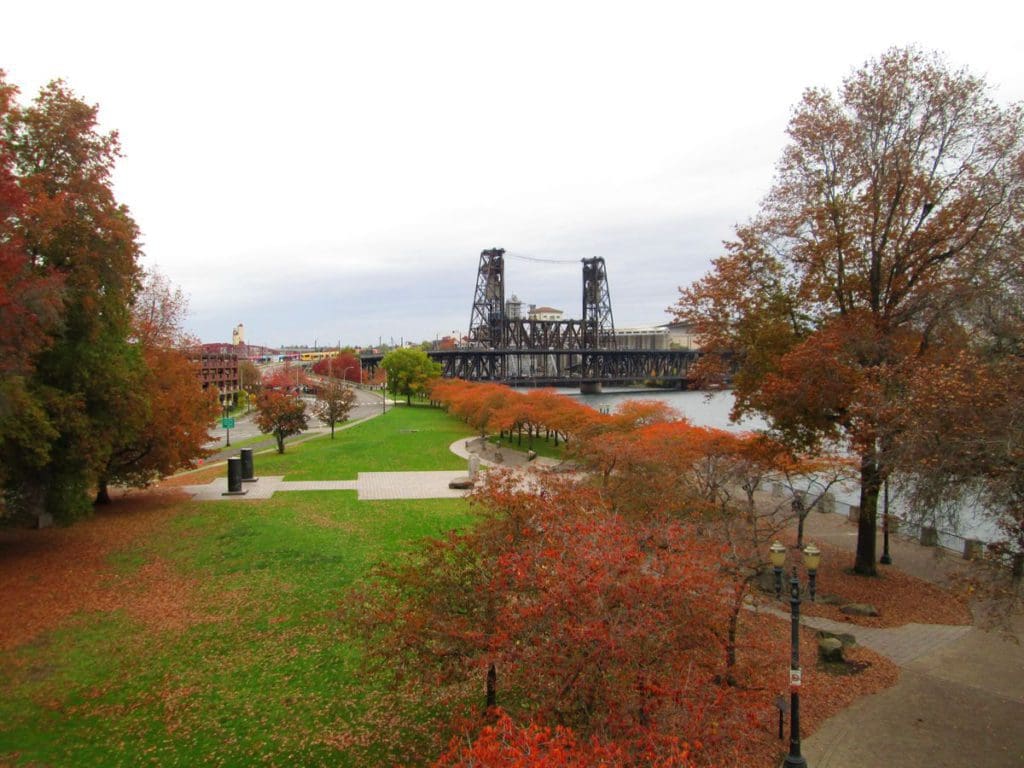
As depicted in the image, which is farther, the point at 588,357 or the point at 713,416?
the point at 588,357

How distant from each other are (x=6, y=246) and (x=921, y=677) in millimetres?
17255

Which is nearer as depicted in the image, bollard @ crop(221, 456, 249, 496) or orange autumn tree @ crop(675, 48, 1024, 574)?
orange autumn tree @ crop(675, 48, 1024, 574)

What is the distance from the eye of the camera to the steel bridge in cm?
10606

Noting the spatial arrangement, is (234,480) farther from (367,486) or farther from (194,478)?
(194,478)

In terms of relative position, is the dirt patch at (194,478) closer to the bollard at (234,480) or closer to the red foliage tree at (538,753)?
the bollard at (234,480)

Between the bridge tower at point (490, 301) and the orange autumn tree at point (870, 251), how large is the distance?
10688cm

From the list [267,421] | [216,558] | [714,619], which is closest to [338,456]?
[267,421]

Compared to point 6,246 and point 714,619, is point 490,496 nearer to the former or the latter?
point 714,619

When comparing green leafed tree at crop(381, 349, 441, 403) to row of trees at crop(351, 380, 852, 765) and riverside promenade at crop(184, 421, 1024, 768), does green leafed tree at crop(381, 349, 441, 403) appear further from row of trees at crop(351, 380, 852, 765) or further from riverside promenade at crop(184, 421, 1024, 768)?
row of trees at crop(351, 380, 852, 765)

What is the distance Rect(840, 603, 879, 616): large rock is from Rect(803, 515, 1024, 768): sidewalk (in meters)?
0.64

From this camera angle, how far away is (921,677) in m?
10.6

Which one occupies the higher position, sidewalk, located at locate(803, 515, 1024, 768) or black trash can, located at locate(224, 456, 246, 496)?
black trash can, located at locate(224, 456, 246, 496)

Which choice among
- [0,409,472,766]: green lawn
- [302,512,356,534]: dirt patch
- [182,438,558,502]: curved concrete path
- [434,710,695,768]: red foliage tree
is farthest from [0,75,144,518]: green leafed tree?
[434,710,695,768]: red foliage tree

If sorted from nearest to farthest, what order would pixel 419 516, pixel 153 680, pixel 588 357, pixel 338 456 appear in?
pixel 153 680
pixel 419 516
pixel 338 456
pixel 588 357
